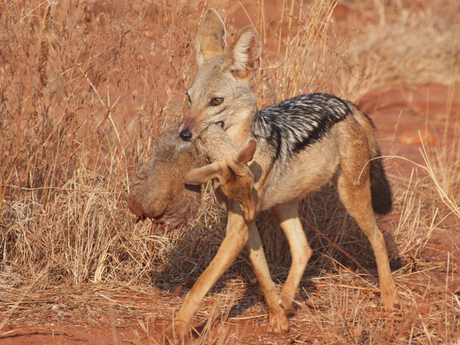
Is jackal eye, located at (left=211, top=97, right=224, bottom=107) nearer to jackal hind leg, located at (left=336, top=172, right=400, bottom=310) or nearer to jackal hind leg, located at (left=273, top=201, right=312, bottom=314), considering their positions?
jackal hind leg, located at (left=273, top=201, right=312, bottom=314)

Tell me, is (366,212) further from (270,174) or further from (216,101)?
(216,101)

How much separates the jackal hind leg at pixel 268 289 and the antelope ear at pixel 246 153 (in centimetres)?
118

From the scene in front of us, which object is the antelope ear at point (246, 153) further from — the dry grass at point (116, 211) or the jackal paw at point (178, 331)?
the dry grass at point (116, 211)

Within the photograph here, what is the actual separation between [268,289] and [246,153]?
4.83 feet

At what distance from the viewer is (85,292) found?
4.21m

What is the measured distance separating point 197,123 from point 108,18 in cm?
159

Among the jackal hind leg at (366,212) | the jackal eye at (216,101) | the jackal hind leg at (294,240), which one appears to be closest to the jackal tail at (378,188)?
the jackal hind leg at (366,212)

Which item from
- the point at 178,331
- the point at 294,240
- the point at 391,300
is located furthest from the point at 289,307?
the point at 178,331

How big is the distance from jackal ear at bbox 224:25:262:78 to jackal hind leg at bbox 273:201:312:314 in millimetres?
1125

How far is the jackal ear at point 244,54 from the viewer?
3.74 meters

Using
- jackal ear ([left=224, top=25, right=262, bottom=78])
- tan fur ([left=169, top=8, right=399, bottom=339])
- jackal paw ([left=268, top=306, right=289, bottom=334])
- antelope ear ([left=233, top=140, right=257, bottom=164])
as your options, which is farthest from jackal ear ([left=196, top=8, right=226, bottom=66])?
jackal paw ([left=268, top=306, right=289, bottom=334])

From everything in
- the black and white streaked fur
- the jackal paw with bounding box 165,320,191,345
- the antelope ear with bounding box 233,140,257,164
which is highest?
the antelope ear with bounding box 233,140,257,164

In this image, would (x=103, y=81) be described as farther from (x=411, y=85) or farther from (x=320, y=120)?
(x=411, y=85)

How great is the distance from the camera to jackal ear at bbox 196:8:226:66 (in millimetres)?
4090
